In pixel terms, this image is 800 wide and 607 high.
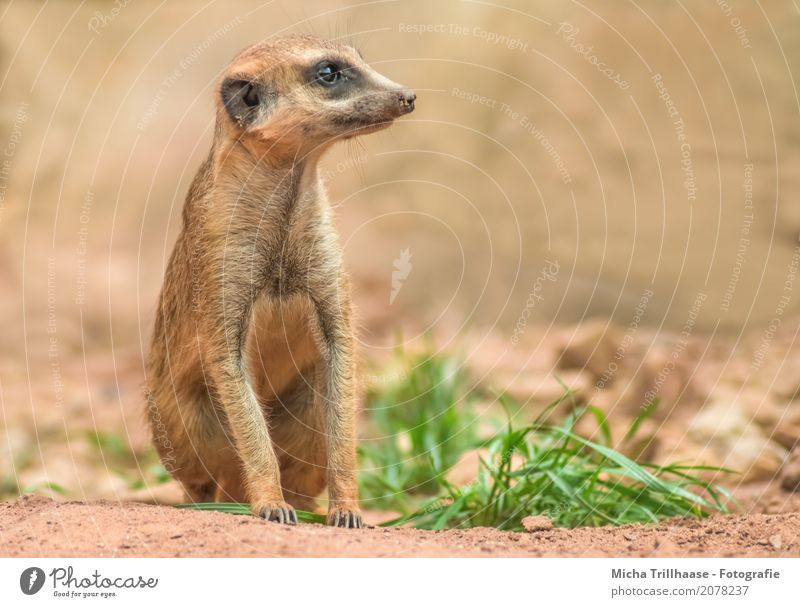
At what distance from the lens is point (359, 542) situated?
11.8ft

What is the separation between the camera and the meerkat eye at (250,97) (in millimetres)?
4504

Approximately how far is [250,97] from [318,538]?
219 cm

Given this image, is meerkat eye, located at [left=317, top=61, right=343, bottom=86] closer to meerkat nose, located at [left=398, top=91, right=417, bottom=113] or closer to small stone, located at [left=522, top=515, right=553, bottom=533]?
meerkat nose, located at [left=398, top=91, right=417, bottom=113]

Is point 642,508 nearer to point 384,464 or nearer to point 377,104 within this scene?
point 384,464

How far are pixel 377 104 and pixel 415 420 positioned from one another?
10.2 ft

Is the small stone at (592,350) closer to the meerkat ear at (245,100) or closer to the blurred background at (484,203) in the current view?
the blurred background at (484,203)

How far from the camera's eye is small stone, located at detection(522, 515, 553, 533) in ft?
14.7

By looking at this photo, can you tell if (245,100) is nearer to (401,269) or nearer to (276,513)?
(276,513)

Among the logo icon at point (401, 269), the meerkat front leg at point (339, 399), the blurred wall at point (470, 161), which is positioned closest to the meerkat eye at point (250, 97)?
the meerkat front leg at point (339, 399)

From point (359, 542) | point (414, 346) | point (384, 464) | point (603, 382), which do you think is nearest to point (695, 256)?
point (603, 382)

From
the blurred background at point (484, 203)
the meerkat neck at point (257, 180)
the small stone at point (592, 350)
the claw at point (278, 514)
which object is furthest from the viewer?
the blurred background at point (484, 203)

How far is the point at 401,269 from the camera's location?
10.8 m
